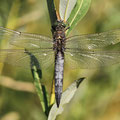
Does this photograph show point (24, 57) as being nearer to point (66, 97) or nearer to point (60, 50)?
point (60, 50)

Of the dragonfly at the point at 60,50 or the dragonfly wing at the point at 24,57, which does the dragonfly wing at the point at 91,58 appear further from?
the dragonfly wing at the point at 24,57

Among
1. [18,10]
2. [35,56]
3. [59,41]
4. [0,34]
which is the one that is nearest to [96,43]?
[59,41]

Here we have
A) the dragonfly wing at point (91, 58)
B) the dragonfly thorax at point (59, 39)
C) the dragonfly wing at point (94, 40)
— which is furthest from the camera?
the dragonfly thorax at point (59, 39)

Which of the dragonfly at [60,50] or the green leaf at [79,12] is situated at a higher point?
the green leaf at [79,12]

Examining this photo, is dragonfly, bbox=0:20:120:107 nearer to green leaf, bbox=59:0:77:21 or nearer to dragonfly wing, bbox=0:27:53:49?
dragonfly wing, bbox=0:27:53:49

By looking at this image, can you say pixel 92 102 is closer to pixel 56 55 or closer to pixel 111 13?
pixel 56 55

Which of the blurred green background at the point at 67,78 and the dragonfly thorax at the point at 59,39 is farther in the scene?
the blurred green background at the point at 67,78

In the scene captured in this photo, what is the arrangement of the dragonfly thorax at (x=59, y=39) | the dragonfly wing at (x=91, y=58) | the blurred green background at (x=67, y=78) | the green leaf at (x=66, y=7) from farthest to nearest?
the blurred green background at (x=67, y=78) < the dragonfly thorax at (x=59, y=39) < the dragonfly wing at (x=91, y=58) < the green leaf at (x=66, y=7)

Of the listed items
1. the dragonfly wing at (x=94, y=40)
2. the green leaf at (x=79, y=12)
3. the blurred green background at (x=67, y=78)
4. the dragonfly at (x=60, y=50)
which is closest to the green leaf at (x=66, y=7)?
the green leaf at (x=79, y=12)
